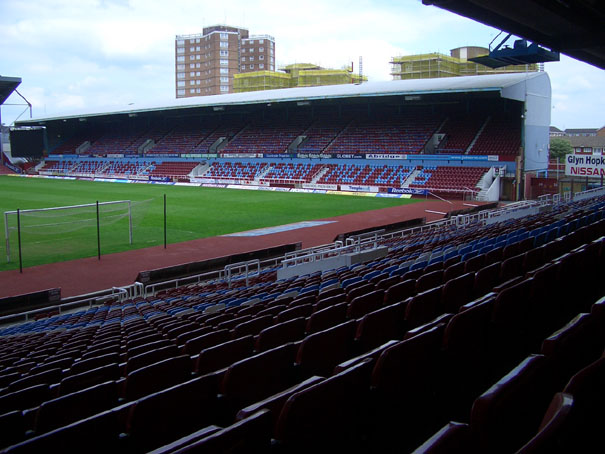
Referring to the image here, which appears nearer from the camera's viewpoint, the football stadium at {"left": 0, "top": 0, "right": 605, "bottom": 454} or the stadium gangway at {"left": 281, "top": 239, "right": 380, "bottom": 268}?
the football stadium at {"left": 0, "top": 0, "right": 605, "bottom": 454}

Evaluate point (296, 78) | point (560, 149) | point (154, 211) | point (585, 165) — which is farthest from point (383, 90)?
point (296, 78)

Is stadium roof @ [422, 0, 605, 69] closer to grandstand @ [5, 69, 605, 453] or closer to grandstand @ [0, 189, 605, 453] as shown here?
grandstand @ [5, 69, 605, 453]

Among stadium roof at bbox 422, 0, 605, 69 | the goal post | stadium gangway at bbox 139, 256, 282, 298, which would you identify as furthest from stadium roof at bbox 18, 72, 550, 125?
stadium gangway at bbox 139, 256, 282, 298

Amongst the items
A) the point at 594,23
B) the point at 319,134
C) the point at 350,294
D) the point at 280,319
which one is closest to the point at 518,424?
the point at 280,319

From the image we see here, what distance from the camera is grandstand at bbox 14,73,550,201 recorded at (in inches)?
1813

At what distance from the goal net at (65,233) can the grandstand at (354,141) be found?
80.7 feet

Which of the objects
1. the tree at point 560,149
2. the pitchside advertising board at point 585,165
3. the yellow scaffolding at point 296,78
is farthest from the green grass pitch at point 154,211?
the yellow scaffolding at point 296,78

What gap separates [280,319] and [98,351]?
2.32 m

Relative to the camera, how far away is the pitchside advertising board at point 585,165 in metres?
33.3

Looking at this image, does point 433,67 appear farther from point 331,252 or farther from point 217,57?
point 217,57

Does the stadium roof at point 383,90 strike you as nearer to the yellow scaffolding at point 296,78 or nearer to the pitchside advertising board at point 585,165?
the pitchside advertising board at point 585,165

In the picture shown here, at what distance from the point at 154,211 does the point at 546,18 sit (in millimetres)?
26061

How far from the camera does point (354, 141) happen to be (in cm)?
5672

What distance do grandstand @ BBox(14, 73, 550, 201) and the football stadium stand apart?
0.43 metres
